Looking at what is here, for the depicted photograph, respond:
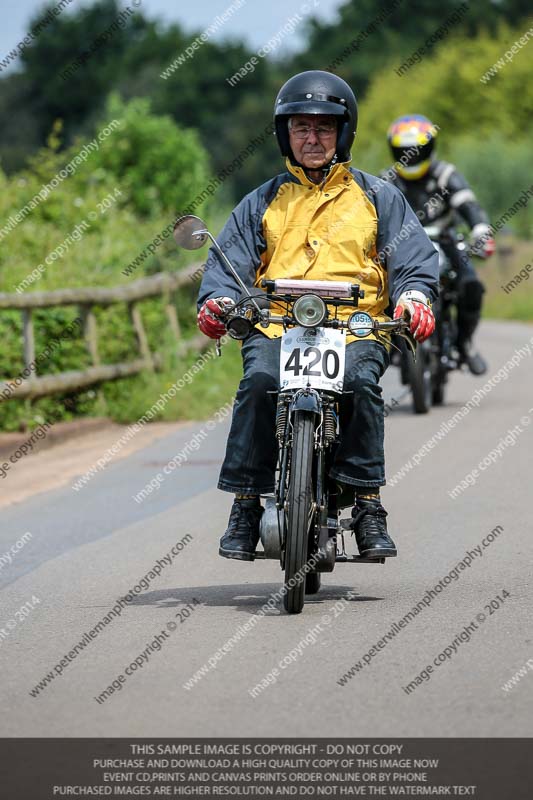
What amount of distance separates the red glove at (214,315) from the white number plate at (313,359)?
301 mm

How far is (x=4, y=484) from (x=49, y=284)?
13.5 ft

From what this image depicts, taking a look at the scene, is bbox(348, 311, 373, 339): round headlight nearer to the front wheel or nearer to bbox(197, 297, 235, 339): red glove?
the front wheel

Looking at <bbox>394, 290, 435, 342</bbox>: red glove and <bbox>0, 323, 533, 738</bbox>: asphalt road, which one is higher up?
<bbox>394, 290, 435, 342</bbox>: red glove

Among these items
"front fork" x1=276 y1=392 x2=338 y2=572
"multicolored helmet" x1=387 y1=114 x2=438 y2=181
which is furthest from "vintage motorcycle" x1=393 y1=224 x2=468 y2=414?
"front fork" x1=276 y1=392 x2=338 y2=572

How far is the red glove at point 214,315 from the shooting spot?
6.01m

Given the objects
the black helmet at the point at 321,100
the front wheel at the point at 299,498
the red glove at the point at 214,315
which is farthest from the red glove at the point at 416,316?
the black helmet at the point at 321,100

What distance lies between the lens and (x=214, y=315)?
19.8 ft

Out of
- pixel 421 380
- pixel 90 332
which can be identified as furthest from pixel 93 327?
pixel 421 380

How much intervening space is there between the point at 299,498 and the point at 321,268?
1.00 meters

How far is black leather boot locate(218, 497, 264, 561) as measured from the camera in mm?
6133

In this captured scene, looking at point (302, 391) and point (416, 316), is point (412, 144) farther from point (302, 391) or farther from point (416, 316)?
point (302, 391)

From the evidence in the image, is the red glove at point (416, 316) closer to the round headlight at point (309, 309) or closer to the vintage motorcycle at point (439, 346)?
the round headlight at point (309, 309)

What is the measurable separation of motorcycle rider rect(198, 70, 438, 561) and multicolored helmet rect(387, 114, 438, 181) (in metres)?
6.35
